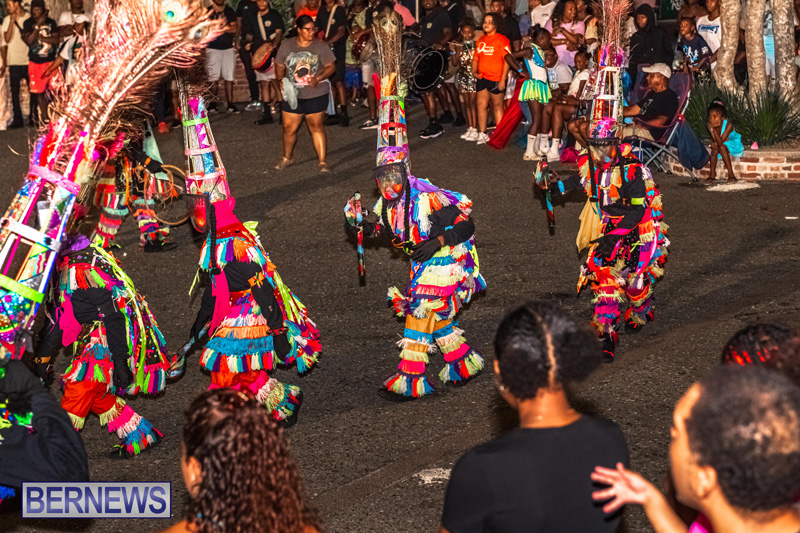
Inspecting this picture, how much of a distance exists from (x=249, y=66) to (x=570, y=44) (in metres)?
5.79

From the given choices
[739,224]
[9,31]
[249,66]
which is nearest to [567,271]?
[739,224]

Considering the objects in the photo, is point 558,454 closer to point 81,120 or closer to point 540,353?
point 540,353

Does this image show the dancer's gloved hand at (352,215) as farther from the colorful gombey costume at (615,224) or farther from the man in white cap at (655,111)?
the man in white cap at (655,111)

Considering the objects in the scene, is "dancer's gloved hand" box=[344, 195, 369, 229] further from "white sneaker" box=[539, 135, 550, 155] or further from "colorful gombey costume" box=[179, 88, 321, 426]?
"white sneaker" box=[539, 135, 550, 155]

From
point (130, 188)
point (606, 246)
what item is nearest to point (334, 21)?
point (130, 188)

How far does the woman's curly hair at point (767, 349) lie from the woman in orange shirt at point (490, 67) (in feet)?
33.7

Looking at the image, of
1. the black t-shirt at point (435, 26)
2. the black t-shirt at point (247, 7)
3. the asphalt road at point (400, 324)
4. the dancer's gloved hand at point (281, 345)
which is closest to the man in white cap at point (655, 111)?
the asphalt road at point (400, 324)

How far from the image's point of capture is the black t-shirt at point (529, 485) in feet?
9.10

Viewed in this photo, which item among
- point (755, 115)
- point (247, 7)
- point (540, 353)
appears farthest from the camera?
point (247, 7)

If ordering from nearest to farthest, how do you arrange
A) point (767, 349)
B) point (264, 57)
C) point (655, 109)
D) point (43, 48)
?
point (767, 349) < point (655, 109) < point (264, 57) < point (43, 48)

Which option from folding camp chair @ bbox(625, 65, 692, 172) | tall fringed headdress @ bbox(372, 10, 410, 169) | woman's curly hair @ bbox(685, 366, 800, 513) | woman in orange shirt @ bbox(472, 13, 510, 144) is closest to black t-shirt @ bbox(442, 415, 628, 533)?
woman's curly hair @ bbox(685, 366, 800, 513)

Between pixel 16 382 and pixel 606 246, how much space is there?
Result: 14.9ft

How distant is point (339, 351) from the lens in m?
7.33

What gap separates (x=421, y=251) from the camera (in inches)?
246
